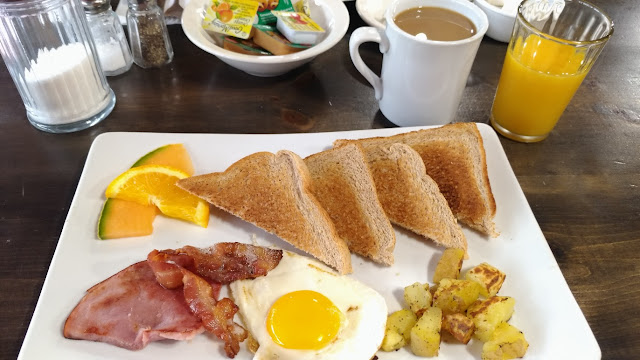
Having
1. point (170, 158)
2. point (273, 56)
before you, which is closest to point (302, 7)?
point (273, 56)

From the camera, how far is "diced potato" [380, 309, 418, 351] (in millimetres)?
1474

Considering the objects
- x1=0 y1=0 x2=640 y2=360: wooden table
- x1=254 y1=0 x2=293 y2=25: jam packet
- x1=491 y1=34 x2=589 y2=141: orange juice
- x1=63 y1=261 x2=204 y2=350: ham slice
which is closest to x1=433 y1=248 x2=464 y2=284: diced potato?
x1=0 y1=0 x2=640 y2=360: wooden table

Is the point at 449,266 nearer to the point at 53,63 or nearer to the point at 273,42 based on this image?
the point at 273,42

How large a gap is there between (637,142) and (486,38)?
102 centimetres

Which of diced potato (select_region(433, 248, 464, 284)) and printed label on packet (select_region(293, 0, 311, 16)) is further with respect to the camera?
printed label on packet (select_region(293, 0, 311, 16))

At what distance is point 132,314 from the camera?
1520 millimetres

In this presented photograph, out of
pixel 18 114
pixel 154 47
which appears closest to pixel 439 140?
pixel 154 47

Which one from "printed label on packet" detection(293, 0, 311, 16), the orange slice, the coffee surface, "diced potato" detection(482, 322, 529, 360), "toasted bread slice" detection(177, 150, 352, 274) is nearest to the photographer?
"diced potato" detection(482, 322, 529, 360)

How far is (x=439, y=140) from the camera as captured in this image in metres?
2.05

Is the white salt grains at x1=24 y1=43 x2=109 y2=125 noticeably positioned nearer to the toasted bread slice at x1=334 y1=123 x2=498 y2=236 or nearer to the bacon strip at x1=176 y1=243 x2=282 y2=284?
the bacon strip at x1=176 y1=243 x2=282 y2=284

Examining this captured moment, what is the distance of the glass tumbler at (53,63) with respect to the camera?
6.78 feet

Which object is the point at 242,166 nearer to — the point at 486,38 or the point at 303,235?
the point at 303,235

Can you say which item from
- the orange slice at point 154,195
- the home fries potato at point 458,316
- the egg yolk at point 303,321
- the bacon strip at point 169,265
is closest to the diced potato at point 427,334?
the home fries potato at point 458,316

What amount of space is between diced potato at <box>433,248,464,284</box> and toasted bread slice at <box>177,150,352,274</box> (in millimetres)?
292
